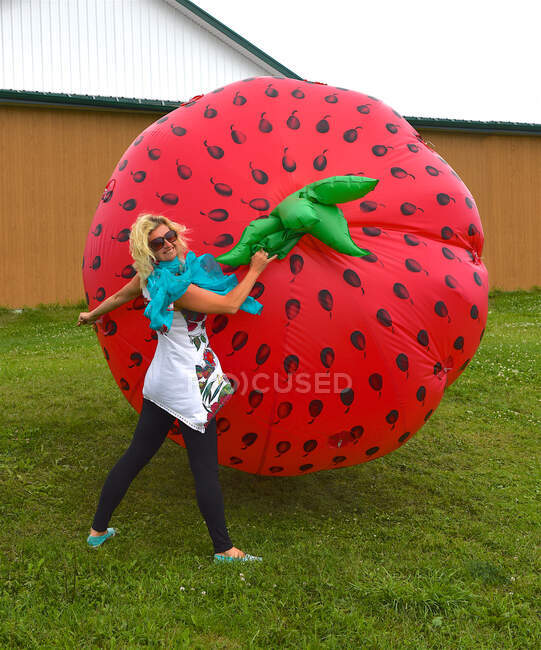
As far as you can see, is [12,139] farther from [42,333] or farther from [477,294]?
[477,294]

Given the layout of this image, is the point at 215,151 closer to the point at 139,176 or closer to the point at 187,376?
the point at 139,176

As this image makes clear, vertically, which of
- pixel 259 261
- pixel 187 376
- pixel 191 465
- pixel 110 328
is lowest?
pixel 191 465

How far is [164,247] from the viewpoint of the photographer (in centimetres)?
353

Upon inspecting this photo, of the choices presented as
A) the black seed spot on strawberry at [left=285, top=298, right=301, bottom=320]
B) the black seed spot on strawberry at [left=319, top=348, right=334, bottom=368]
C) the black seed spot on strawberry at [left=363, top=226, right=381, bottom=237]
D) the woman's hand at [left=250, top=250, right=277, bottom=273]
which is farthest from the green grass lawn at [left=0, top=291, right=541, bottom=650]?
the black seed spot on strawberry at [left=363, top=226, right=381, bottom=237]

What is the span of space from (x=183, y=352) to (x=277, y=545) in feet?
4.68

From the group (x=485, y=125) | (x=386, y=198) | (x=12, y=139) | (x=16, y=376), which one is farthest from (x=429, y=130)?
(x=386, y=198)

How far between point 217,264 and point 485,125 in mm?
14555

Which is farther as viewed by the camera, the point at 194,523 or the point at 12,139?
the point at 12,139

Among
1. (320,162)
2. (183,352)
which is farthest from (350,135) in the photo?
(183,352)

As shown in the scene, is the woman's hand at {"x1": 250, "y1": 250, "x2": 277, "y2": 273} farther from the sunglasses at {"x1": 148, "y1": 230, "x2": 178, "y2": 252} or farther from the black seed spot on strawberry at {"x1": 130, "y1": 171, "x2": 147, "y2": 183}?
the black seed spot on strawberry at {"x1": 130, "y1": 171, "x2": 147, "y2": 183}

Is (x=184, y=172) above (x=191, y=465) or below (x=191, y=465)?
above

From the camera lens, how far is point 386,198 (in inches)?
160

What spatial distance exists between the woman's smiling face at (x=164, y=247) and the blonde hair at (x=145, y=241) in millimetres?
18

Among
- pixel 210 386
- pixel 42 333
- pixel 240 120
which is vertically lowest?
pixel 42 333
